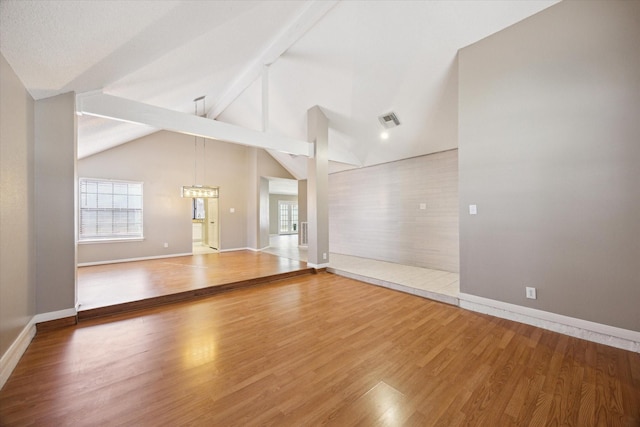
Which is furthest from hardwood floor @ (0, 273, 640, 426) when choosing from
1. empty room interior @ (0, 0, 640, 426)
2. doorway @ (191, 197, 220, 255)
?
doorway @ (191, 197, 220, 255)

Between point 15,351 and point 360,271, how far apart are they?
14.3 ft

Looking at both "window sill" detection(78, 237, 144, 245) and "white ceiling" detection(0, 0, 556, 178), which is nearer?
"white ceiling" detection(0, 0, 556, 178)

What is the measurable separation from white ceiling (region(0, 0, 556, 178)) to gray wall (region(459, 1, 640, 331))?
0.55 m

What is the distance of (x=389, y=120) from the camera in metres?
4.55

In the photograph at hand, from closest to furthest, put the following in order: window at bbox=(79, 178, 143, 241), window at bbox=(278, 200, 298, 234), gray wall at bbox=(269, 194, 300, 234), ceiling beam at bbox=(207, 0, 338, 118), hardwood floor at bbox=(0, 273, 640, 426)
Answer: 1. hardwood floor at bbox=(0, 273, 640, 426)
2. ceiling beam at bbox=(207, 0, 338, 118)
3. window at bbox=(79, 178, 143, 241)
4. gray wall at bbox=(269, 194, 300, 234)
5. window at bbox=(278, 200, 298, 234)

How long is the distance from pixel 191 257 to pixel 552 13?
790 cm

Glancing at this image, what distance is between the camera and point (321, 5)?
9.93ft

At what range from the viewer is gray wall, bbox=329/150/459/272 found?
4.76 metres

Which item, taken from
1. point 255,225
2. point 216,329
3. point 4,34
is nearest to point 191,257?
point 255,225

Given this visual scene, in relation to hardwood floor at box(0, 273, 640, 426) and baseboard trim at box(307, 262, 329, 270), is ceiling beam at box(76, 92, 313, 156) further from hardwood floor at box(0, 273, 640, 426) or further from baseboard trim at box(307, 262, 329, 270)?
hardwood floor at box(0, 273, 640, 426)

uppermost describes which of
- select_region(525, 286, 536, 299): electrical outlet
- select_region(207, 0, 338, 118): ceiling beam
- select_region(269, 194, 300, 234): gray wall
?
select_region(207, 0, 338, 118): ceiling beam

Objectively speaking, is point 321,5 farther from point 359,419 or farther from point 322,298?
point 359,419

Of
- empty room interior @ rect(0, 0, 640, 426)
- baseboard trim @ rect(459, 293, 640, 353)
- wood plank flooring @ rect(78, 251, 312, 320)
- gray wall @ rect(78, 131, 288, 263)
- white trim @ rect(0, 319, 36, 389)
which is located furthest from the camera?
gray wall @ rect(78, 131, 288, 263)

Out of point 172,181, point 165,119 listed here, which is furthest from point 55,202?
point 172,181
